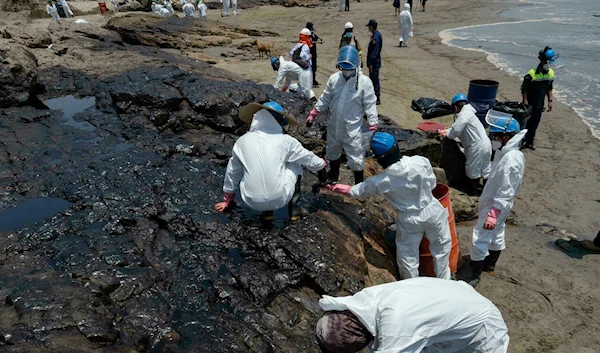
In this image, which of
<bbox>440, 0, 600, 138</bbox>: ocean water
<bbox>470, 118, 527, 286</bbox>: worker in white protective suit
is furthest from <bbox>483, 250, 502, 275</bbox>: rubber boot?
<bbox>440, 0, 600, 138</bbox>: ocean water

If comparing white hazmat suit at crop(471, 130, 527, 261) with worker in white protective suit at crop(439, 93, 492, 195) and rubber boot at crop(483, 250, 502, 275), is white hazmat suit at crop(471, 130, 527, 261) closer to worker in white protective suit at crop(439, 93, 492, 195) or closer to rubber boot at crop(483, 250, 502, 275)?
rubber boot at crop(483, 250, 502, 275)

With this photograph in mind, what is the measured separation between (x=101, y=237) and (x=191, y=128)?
3196mm

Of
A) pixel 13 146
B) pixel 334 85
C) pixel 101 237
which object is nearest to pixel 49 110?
pixel 13 146

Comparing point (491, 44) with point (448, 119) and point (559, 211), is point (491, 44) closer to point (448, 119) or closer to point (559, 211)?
point (448, 119)

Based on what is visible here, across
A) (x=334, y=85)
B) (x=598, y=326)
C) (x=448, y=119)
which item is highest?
(x=334, y=85)

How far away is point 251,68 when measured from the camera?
12930mm

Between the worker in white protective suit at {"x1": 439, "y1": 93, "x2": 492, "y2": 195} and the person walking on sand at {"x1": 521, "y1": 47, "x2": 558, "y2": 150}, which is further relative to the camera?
the person walking on sand at {"x1": 521, "y1": 47, "x2": 558, "y2": 150}

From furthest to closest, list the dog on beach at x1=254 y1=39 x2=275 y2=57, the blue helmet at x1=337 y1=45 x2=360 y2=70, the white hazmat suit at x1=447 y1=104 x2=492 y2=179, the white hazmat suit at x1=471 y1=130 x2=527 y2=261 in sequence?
the dog on beach at x1=254 y1=39 x2=275 y2=57
the white hazmat suit at x1=447 y1=104 x2=492 y2=179
the blue helmet at x1=337 y1=45 x2=360 y2=70
the white hazmat suit at x1=471 y1=130 x2=527 y2=261

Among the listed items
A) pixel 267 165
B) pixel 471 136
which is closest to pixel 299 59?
pixel 471 136

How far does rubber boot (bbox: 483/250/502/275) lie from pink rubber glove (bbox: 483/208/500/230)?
1.81ft

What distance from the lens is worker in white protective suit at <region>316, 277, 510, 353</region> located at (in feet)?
6.19

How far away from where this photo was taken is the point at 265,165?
370 cm

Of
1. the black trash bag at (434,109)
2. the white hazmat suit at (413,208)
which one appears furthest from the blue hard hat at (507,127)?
the black trash bag at (434,109)

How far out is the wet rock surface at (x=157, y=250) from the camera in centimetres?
276
